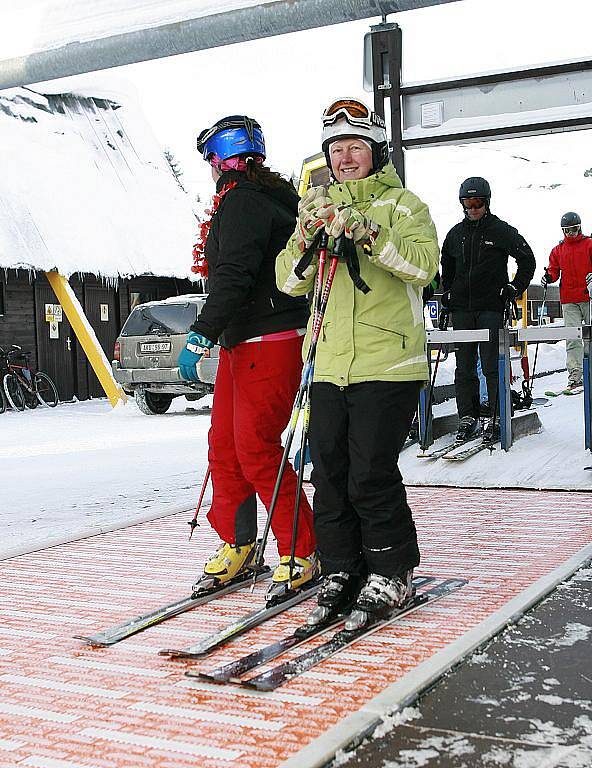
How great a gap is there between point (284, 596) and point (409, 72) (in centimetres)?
560

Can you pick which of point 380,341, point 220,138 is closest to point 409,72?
point 220,138

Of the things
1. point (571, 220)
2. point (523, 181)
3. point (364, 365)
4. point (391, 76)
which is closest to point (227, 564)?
point (364, 365)

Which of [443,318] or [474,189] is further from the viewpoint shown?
[443,318]

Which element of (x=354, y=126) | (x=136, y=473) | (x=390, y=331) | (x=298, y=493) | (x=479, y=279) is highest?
(x=354, y=126)

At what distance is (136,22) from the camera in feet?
21.4

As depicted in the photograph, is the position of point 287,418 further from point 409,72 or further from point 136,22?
point 409,72

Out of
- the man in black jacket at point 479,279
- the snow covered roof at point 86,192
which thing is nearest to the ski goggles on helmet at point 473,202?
the man in black jacket at point 479,279

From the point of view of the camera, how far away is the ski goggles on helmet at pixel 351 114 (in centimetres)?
353

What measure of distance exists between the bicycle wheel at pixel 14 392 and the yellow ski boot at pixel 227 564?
41.9ft

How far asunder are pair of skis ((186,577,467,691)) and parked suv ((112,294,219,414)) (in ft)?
32.5

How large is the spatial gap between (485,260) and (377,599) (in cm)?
415

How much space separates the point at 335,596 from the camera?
3502 millimetres

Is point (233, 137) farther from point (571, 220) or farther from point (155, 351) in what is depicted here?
point (155, 351)

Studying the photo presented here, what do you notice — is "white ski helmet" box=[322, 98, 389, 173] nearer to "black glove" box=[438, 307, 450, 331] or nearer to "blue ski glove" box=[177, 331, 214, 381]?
"blue ski glove" box=[177, 331, 214, 381]
